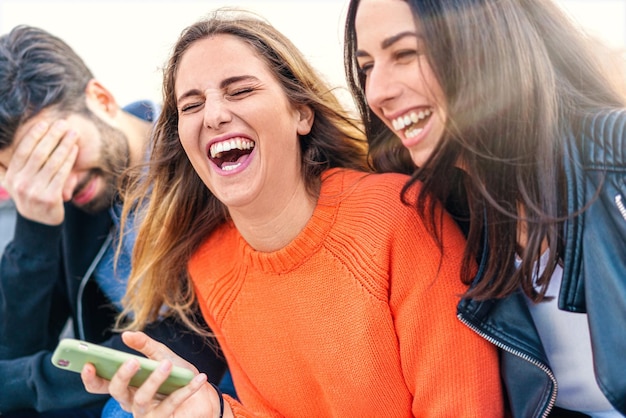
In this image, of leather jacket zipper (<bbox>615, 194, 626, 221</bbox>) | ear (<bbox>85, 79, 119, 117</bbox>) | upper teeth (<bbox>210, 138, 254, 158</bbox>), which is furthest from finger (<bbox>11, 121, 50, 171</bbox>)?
leather jacket zipper (<bbox>615, 194, 626, 221</bbox>)

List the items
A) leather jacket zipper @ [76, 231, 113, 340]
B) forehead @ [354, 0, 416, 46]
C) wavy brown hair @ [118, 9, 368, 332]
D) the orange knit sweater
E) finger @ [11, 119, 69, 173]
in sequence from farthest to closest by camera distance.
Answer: leather jacket zipper @ [76, 231, 113, 340] < finger @ [11, 119, 69, 173] < wavy brown hair @ [118, 9, 368, 332] < the orange knit sweater < forehead @ [354, 0, 416, 46]

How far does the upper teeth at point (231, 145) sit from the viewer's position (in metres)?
1.84

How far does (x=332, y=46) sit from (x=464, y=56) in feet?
2.37

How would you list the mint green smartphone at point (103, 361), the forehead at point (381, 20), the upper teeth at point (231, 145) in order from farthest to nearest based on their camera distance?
the upper teeth at point (231, 145) → the forehead at point (381, 20) → the mint green smartphone at point (103, 361)

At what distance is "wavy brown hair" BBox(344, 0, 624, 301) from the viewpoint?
5.10 ft

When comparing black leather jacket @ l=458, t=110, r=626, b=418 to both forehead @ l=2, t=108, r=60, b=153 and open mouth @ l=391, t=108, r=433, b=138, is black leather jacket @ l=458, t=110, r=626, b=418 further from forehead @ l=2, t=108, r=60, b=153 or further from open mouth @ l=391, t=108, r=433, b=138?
forehead @ l=2, t=108, r=60, b=153

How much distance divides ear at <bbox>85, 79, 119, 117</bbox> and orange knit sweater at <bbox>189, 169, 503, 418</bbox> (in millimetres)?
951

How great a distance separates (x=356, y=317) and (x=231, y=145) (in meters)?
0.51

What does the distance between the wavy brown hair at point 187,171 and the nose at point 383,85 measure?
31cm

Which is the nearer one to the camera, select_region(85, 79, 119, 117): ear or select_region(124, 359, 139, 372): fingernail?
select_region(124, 359, 139, 372): fingernail

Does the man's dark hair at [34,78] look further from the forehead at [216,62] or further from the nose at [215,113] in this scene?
the nose at [215,113]

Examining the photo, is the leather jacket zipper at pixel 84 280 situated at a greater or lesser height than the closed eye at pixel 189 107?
lesser

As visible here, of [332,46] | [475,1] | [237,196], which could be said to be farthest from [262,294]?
[475,1]

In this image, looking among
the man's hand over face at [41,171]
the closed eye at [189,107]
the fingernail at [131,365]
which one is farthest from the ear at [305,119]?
the man's hand over face at [41,171]
